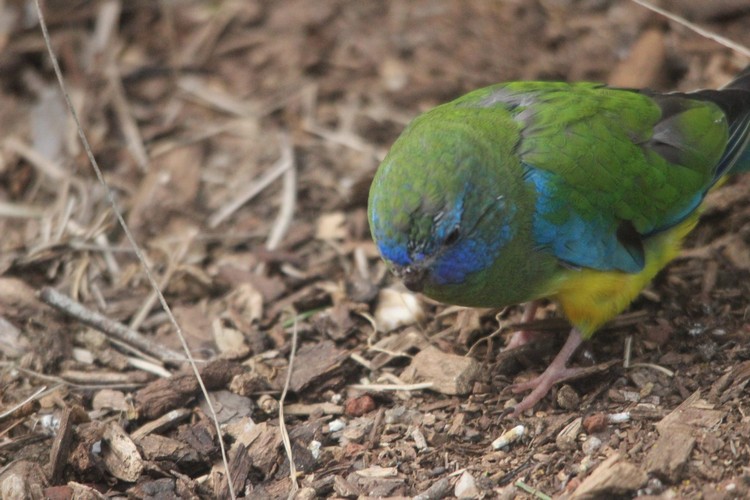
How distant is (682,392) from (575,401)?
0.55 meters

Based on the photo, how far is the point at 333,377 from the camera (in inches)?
204

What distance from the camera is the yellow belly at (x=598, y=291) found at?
4.93m

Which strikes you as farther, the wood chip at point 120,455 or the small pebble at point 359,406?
the small pebble at point 359,406

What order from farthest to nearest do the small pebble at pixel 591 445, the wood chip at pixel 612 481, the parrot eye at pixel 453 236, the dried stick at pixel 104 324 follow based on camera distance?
the dried stick at pixel 104 324
the small pebble at pixel 591 445
the parrot eye at pixel 453 236
the wood chip at pixel 612 481

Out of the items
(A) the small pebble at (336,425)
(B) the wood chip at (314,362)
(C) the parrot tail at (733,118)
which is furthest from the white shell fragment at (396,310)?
(C) the parrot tail at (733,118)

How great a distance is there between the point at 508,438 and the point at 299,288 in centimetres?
192

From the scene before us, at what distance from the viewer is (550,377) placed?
4.91 m

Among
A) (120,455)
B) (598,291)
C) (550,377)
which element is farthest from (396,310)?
(120,455)

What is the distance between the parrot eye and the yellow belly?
3.04ft

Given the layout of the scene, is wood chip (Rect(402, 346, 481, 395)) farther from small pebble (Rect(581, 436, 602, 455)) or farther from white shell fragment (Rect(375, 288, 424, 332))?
small pebble (Rect(581, 436, 602, 455))

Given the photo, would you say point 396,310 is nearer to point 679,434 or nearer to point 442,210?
point 442,210

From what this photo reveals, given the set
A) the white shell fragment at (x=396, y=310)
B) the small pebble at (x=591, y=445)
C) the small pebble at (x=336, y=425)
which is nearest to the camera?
the small pebble at (x=591, y=445)

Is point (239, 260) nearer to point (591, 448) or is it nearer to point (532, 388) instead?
point (532, 388)

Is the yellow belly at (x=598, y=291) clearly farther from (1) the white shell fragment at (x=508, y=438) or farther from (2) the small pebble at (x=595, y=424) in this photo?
(1) the white shell fragment at (x=508, y=438)
